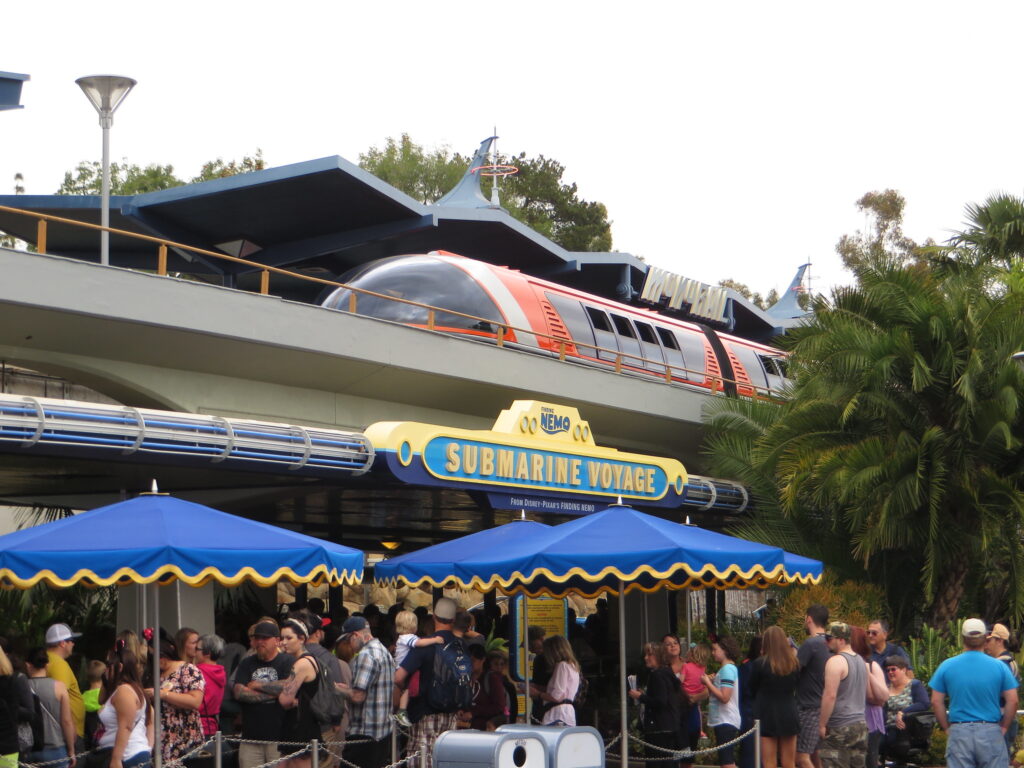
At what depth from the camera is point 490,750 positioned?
336 inches

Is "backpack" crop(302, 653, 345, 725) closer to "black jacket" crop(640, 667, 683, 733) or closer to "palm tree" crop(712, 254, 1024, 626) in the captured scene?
"black jacket" crop(640, 667, 683, 733)

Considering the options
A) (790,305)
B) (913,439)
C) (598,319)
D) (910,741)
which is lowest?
(910,741)

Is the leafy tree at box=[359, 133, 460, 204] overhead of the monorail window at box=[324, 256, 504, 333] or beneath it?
overhead

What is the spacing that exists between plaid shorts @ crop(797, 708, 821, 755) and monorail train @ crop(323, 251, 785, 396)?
9763mm

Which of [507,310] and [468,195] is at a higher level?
[468,195]

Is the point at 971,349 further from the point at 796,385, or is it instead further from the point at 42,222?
the point at 42,222

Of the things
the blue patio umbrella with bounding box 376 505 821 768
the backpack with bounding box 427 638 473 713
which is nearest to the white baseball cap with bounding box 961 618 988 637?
the blue patio umbrella with bounding box 376 505 821 768

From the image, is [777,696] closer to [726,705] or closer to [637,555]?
[726,705]

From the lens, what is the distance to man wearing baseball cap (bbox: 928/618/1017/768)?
32.5 feet

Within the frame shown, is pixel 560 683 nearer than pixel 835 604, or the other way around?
pixel 560 683

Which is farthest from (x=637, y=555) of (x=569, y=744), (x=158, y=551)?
(x=158, y=551)

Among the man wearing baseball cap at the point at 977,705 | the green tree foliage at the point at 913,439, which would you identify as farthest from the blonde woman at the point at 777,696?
the green tree foliage at the point at 913,439

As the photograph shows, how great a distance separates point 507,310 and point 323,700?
13.3 meters

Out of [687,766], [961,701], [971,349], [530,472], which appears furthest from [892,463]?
[961,701]
